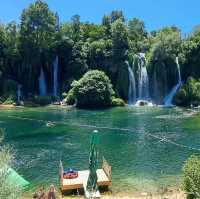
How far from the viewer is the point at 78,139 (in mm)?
53844

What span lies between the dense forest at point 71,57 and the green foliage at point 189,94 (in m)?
2.21

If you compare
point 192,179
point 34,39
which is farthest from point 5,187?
point 34,39

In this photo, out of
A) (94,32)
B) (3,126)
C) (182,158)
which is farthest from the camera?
(94,32)

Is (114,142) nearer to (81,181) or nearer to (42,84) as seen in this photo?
(81,181)

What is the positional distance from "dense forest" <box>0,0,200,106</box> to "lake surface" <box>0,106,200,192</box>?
15.6 metres

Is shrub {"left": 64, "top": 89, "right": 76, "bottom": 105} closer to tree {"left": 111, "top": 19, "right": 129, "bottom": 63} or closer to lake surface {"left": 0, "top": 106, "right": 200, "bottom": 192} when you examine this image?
lake surface {"left": 0, "top": 106, "right": 200, "bottom": 192}

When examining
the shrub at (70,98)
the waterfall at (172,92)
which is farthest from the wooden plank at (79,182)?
the waterfall at (172,92)

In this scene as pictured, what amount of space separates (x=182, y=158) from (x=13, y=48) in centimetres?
6444

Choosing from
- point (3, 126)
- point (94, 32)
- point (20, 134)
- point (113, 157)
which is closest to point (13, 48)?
point (94, 32)

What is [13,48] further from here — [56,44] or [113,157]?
[113,157]

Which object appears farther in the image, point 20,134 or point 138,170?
point 20,134

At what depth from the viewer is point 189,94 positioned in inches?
3509

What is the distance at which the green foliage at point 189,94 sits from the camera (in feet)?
289

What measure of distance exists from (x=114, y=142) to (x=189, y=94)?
1618 inches
